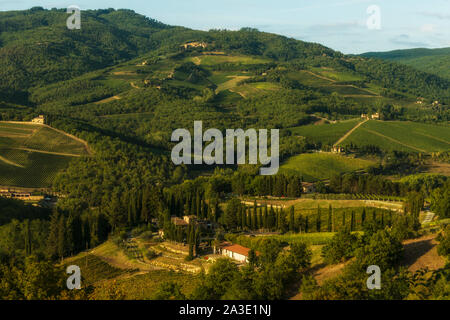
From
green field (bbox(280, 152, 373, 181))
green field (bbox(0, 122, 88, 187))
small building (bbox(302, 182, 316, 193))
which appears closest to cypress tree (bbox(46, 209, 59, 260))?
green field (bbox(0, 122, 88, 187))

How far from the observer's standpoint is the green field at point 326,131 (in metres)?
128

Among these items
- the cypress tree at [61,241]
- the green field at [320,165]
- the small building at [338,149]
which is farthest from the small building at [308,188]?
the cypress tree at [61,241]

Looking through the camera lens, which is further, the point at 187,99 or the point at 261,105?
the point at 187,99

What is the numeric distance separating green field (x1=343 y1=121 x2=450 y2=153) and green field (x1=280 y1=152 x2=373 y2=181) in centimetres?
1569

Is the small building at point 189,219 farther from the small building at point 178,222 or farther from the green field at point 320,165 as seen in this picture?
the green field at point 320,165

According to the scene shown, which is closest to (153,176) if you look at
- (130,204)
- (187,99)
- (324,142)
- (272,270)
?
(130,204)

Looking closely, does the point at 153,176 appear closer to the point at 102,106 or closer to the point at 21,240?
the point at 21,240

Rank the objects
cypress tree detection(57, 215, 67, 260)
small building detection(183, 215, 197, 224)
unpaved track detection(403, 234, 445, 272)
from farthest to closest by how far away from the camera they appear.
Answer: small building detection(183, 215, 197, 224) < cypress tree detection(57, 215, 67, 260) < unpaved track detection(403, 234, 445, 272)

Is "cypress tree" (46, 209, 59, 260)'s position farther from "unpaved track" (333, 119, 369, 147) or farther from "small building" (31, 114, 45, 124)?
"unpaved track" (333, 119, 369, 147)

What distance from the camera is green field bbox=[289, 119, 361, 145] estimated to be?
12791cm

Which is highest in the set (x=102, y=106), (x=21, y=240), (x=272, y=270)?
(x=102, y=106)

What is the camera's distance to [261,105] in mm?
170375

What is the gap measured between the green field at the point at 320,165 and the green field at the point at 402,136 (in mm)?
15690
